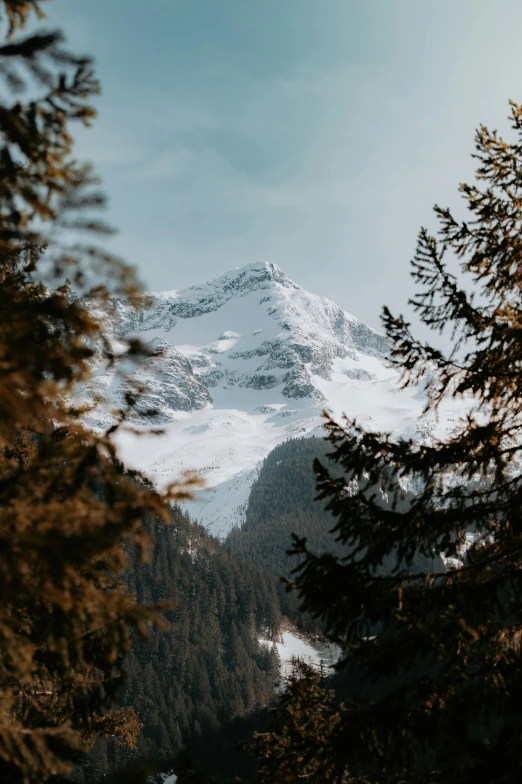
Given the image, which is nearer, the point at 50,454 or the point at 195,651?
the point at 50,454

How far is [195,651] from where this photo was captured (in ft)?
344

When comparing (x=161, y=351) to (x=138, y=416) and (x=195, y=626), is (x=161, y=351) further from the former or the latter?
(x=195, y=626)

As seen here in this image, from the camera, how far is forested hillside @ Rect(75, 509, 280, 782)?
8288 cm

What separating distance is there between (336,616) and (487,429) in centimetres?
263

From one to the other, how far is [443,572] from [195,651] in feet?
376

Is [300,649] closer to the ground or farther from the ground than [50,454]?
closer to the ground

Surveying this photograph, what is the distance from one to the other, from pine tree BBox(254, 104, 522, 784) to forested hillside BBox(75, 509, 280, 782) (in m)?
74.0

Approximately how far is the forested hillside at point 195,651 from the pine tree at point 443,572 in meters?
74.0

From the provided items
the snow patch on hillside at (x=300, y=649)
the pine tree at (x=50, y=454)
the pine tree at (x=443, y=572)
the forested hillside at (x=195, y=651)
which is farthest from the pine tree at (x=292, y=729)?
the snow patch on hillside at (x=300, y=649)

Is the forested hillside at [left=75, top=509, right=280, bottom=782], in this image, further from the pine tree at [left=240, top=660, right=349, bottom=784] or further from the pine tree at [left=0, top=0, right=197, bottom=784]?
the pine tree at [left=0, top=0, right=197, bottom=784]

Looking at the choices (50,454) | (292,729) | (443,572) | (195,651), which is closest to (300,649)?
(195,651)

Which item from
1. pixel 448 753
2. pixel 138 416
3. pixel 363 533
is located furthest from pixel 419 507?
pixel 138 416

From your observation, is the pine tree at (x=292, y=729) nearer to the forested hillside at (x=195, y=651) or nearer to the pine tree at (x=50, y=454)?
the pine tree at (x=50, y=454)

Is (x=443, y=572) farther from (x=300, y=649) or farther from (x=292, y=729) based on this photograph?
(x=300, y=649)
